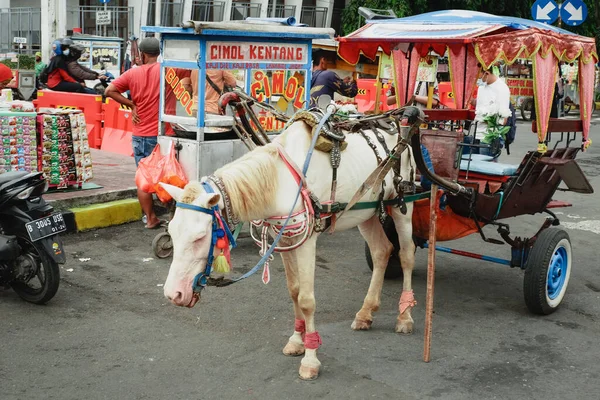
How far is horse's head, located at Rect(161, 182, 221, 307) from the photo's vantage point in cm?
422

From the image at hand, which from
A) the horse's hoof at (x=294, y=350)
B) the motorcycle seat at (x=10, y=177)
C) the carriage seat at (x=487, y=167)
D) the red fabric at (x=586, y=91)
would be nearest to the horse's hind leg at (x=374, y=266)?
the horse's hoof at (x=294, y=350)

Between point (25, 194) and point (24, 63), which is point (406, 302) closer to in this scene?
point (25, 194)

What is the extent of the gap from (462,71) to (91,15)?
20700 millimetres

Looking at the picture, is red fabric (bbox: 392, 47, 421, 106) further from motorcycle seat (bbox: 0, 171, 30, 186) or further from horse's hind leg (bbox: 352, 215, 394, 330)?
motorcycle seat (bbox: 0, 171, 30, 186)

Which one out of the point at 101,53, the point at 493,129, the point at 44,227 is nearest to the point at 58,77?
the point at 101,53

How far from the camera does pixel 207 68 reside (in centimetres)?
733

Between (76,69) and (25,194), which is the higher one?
(76,69)

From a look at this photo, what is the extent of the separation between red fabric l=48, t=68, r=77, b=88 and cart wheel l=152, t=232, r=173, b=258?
7.10 meters

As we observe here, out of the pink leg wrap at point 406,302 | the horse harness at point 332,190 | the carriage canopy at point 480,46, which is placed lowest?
the pink leg wrap at point 406,302

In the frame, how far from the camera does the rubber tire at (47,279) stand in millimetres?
5789

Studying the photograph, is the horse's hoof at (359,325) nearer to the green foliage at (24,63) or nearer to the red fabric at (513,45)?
the red fabric at (513,45)

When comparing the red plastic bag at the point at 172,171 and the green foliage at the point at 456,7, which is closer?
the red plastic bag at the point at 172,171

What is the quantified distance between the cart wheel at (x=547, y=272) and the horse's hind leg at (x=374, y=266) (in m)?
1.07

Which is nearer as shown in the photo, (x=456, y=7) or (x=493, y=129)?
(x=493, y=129)
